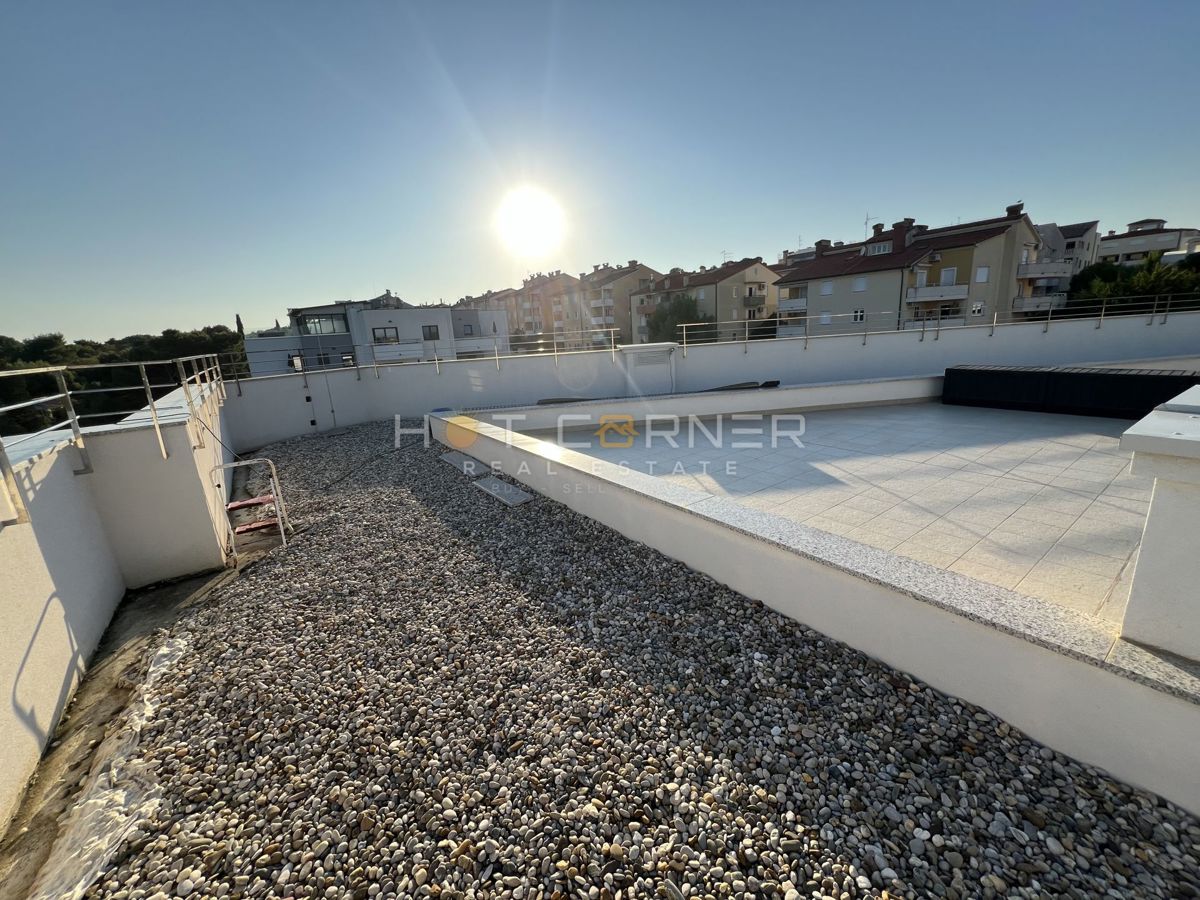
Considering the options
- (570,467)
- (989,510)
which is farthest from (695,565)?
(989,510)

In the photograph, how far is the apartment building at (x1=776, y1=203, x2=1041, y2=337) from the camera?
2605cm

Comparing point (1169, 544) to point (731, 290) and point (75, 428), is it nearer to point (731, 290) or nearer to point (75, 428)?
point (75, 428)

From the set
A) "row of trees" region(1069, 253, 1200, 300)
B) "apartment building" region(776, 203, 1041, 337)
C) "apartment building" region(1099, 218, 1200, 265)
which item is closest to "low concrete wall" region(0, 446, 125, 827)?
"apartment building" region(776, 203, 1041, 337)

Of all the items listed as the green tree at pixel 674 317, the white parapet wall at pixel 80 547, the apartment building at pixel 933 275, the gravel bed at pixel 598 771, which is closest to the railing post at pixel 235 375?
the white parapet wall at pixel 80 547

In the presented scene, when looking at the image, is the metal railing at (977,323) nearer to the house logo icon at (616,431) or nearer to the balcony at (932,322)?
the balcony at (932,322)

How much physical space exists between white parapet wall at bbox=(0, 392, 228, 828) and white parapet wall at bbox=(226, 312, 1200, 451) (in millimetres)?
5510

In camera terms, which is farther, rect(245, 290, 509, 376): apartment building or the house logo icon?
rect(245, 290, 509, 376): apartment building

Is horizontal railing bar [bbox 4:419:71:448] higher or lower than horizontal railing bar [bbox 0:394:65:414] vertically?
lower

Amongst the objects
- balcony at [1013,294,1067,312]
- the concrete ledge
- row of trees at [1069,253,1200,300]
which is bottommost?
the concrete ledge

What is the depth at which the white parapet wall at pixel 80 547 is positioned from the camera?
2414 millimetres

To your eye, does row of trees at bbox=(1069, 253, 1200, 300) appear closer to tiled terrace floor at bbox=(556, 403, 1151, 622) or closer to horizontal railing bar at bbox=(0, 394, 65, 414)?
tiled terrace floor at bbox=(556, 403, 1151, 622)

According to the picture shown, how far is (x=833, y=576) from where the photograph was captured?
2.71 meters

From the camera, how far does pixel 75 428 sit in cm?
380

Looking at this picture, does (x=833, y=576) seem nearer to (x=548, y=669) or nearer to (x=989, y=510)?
(x=548, y=669)
